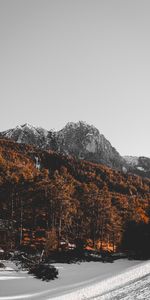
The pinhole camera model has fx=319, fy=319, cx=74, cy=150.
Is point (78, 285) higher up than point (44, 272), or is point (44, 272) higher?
point (44, 272)

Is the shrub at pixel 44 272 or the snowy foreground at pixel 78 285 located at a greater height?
the shrub at pixel 44 272

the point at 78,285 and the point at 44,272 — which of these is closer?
the point at 78,285

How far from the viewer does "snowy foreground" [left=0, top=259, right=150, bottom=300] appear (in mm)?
21734

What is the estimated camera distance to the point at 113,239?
191 ft

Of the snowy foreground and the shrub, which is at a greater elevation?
the shrub

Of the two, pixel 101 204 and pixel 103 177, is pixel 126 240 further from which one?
pixel 103 177

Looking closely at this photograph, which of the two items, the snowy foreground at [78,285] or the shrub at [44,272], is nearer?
the snowy foreground at [78,285]

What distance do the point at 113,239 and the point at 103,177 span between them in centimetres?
10661

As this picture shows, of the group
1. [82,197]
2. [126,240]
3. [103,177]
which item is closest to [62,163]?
[103,177]

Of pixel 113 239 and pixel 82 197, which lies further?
pixel 82 197

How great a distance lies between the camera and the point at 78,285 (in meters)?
24.9

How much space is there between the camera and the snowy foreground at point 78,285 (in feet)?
71.3

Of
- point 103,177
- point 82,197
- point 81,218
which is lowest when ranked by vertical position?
point 81,218

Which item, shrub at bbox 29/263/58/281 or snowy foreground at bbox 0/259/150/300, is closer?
snowy foreground at bbox 0/259/150/300
